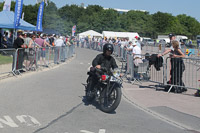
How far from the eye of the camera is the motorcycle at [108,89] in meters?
7.09

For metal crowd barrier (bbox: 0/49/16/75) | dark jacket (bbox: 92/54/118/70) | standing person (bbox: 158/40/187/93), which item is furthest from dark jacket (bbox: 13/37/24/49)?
dark jacket (bbox: 92/54/118/70)

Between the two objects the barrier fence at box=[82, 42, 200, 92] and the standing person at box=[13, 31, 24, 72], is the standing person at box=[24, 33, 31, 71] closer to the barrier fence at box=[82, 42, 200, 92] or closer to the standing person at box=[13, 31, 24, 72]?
the standing person at box=[13, 31, 24, 72]

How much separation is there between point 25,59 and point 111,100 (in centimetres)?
806

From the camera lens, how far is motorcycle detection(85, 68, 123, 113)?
7.09 m

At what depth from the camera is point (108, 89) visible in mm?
7297

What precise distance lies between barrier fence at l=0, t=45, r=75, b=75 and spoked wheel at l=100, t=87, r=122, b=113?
6.16 metres

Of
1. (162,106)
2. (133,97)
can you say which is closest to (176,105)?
(162,106)

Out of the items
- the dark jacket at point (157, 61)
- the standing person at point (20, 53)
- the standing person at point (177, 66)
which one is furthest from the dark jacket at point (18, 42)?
the standing person at point (177, 66)

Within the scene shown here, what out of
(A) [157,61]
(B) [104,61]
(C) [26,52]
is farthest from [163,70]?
(C) [26,52]

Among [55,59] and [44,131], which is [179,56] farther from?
[55,59]

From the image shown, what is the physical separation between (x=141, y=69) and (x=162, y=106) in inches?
167

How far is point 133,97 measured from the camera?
32.2ft

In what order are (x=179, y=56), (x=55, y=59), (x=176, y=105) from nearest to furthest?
(x=176, y=105)
(x=179, y=56)
(x=55, y=59)

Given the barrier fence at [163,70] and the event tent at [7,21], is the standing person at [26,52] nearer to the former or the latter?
the barrier fence at [163,70]
